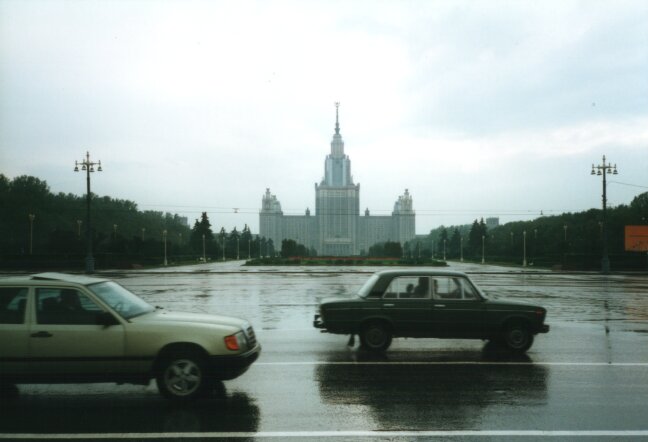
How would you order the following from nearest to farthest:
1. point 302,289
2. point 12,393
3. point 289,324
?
point 12,393, point 289,324, point 302,289

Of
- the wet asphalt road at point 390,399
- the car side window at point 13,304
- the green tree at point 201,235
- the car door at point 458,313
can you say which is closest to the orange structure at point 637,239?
the wet asphalt road at point 390,399

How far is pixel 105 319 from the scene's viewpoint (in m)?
7.66

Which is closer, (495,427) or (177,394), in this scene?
(495,427)

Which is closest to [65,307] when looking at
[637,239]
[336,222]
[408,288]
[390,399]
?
[390,399]

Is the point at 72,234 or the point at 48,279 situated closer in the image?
the point at 48,279

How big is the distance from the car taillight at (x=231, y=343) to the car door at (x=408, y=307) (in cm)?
420

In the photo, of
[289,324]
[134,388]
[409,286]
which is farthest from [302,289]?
[134,388]

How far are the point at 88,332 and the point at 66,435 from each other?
154cm

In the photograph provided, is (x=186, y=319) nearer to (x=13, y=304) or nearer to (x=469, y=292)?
(x=13, y=304)

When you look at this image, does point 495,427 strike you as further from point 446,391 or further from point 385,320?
point 385,320

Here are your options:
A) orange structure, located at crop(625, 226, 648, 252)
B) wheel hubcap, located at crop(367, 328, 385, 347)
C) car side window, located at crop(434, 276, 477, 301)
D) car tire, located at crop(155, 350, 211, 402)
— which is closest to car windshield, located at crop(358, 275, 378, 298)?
wheel hubcap, located at crop(367, 328, 385, 347)

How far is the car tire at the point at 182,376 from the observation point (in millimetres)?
7645

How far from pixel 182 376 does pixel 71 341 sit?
1.56 meters

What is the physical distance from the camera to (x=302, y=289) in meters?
26.7
